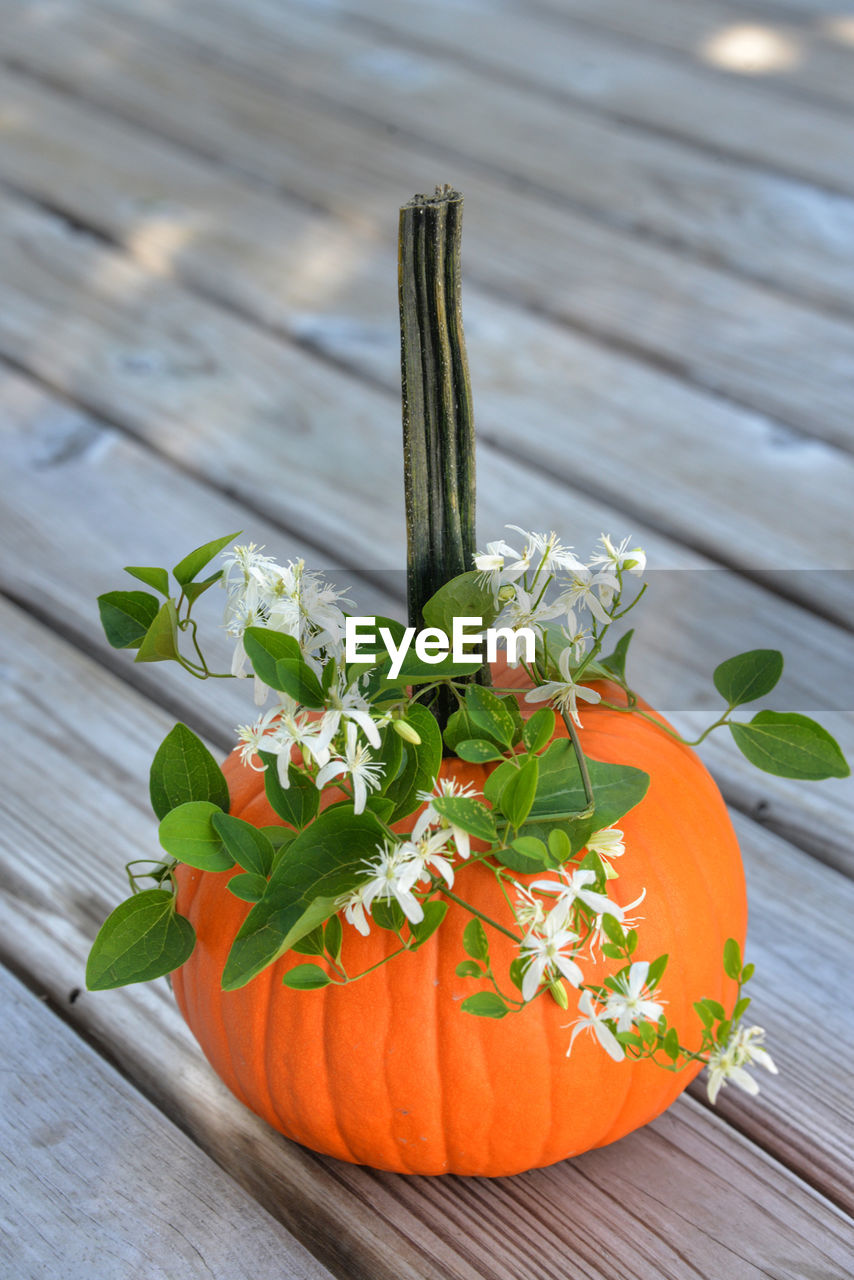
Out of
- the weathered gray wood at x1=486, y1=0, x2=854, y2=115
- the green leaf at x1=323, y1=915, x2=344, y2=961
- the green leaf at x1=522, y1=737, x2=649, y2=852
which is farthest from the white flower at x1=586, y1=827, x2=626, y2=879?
the weathered gray wood at x1=486, y1=0, x2=854, y2=115

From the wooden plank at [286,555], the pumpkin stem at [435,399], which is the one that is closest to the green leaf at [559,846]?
the pumpkin stem at [435,399]

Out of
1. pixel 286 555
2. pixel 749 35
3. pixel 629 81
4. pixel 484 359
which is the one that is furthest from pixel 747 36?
pixel 286 555

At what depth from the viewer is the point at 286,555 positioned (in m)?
1.09

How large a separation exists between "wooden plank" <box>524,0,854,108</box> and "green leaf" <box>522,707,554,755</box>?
1.44 metres

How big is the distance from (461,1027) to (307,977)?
0.25ft

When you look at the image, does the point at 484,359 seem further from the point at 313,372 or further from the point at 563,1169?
the point at 563,1169

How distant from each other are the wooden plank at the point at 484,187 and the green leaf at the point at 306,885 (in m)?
0.87

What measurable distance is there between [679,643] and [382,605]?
235 millimetres

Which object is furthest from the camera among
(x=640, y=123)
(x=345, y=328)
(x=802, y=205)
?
(x=640, y=123)

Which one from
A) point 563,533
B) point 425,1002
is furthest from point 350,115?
point 425,1002

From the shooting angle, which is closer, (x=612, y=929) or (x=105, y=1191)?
(x=612, y=929)

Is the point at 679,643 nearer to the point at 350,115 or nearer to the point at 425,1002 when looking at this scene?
the point at 425,1002

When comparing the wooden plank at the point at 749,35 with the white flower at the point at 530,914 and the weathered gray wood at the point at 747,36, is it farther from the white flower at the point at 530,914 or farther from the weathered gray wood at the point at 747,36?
the white flower at the point at 530,914

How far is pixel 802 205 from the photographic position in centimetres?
150
